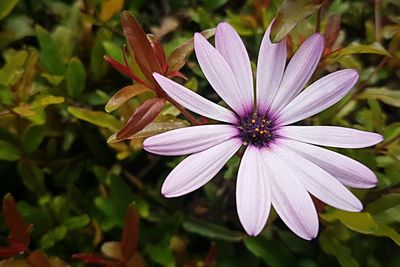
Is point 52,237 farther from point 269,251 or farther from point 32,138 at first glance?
point 269,251

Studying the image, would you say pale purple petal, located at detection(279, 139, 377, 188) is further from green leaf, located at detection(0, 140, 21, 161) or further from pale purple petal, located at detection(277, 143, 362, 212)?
green leaf, located at detection(0, 140, 21, 161)

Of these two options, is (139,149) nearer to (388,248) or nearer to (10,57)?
(10,57)

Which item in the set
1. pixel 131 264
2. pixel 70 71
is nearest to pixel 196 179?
pixel 131 264

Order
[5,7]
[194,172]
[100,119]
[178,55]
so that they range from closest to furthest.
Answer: [194,172], [178,55], [100,119], [5,7]

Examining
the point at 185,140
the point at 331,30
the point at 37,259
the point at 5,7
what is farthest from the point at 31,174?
the point at 331,30

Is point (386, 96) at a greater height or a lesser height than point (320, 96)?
lesser

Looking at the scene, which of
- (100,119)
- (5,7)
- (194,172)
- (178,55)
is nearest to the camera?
(194,172)

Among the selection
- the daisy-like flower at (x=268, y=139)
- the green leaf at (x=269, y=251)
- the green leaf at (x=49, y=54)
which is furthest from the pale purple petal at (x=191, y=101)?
the green leaf at (x=49, y=54)

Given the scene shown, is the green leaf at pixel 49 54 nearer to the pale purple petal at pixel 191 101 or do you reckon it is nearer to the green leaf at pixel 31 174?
the green leaf at pixel 31 174
